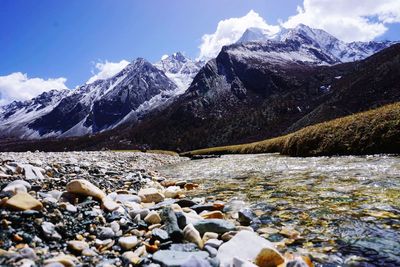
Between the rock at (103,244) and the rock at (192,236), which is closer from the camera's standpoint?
the rock at (103,244)

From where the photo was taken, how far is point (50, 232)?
17.7 feet

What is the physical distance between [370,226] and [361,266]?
181 centimetres

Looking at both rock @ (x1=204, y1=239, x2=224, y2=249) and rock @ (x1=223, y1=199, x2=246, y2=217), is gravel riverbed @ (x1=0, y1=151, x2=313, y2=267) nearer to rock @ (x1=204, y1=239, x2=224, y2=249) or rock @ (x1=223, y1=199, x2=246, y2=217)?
rock @ (x1=204, y1=239, x2=224, y2=249)

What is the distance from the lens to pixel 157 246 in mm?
5668

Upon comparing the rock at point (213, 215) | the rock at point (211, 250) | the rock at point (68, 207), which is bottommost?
the rock at point (211, 250)

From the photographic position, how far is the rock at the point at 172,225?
6.05 metres

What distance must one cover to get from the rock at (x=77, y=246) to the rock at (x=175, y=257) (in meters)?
1.21

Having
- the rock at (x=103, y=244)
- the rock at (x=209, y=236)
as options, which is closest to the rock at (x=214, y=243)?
the rock at (x=209, y=236)

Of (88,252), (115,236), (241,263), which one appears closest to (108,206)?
(115,236)

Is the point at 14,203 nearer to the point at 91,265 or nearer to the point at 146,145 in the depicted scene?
the point at 91,265

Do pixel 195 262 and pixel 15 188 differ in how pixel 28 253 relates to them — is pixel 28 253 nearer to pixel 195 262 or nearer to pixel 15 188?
pixel 195 262

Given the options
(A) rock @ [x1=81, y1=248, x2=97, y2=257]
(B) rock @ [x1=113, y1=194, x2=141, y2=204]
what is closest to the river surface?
(B) rock @ [x1=113, y1=194, x2=141, y2=204]

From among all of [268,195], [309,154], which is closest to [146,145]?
[309,154]

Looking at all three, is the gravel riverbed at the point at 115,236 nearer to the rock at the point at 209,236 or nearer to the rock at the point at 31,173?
the rock at the point at 209,236
